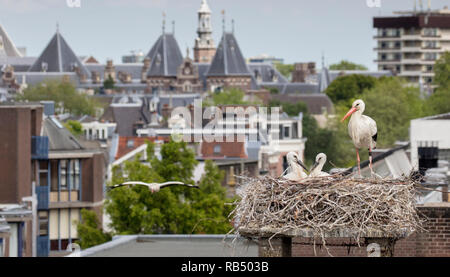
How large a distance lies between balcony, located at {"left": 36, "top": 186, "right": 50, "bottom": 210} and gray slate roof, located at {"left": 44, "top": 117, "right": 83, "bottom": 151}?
268 centimetres

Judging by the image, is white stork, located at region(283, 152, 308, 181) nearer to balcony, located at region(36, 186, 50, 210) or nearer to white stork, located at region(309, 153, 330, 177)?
white stork, located at region(309, 153, 330, 177)

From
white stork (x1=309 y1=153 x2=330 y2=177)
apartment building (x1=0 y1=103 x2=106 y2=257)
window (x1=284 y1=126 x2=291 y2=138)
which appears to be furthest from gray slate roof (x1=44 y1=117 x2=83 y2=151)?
window (x1=284 y1=126 x2=291 y2=138)

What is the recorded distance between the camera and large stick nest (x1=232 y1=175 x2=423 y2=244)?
14008 millimetres

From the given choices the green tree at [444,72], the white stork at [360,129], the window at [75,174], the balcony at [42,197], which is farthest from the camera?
the green tree at [444,72]

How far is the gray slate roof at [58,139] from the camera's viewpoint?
200 ft

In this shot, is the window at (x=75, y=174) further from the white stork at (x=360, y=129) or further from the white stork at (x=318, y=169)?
the white stork at (x=318, y=169)

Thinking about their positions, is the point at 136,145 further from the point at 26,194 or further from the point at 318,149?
the point at 26,194

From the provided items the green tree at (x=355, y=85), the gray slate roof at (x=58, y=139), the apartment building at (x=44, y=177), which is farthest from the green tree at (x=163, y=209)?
the green tree at (x=355, y=85)

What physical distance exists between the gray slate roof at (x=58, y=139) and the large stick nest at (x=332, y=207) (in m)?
46.0

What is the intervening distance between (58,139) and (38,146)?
3.81 metres

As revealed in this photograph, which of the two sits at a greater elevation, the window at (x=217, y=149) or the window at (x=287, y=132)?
the window at (x=287, y=132)

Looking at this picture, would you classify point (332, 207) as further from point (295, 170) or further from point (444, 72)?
point (444, 72)
